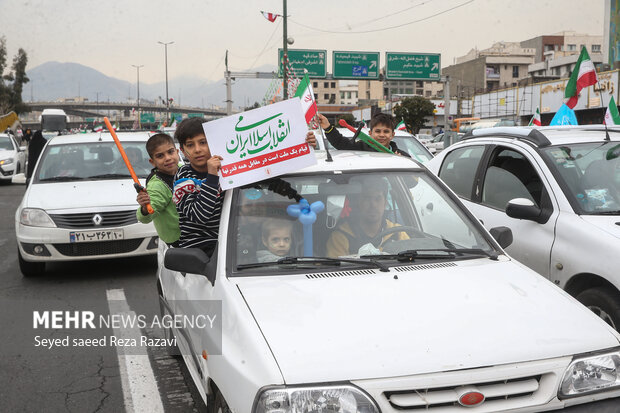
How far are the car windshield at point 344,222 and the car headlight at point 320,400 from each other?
0.93 m

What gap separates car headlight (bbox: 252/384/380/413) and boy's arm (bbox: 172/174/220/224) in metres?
1.51

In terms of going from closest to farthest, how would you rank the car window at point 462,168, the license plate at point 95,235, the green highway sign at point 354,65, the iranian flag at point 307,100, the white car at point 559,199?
1. the white car at point 559,199
2. the iranian flag at point 307,100
3. the car window at point 462,168
4. the license plate at point 95,235
5. the green highway sign at point 354,65

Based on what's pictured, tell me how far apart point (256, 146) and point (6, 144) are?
2073 centimetres

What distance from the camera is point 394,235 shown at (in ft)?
11.3

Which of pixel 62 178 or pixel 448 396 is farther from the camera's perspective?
pixel 62 178

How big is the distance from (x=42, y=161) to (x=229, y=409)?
6.67 m

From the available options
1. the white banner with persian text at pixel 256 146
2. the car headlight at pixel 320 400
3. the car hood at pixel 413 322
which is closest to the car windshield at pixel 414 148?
the white banner with persian text at pixel 256 146

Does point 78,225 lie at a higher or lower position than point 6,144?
lower

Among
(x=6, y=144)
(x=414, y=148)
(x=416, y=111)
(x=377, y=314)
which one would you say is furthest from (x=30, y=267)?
(x=416, y=111)

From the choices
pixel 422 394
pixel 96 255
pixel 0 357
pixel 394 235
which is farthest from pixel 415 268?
pixel 96 255

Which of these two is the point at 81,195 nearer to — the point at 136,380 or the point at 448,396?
the point at 136,380

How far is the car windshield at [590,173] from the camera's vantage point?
425cm

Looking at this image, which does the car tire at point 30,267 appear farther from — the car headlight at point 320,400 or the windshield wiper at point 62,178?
the car headlight at point 320,400

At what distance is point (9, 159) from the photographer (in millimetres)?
20625
